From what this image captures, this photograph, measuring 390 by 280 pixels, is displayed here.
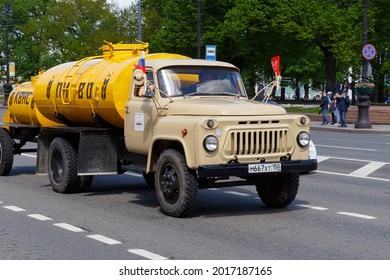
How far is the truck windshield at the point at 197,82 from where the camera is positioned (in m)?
11.8

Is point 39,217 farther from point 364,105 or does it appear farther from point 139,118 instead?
point 364,105

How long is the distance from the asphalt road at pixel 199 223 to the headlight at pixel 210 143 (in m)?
0.92

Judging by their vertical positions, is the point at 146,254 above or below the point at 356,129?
above

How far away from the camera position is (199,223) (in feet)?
34.3

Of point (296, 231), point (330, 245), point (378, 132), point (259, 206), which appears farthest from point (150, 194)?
point (378, 132)

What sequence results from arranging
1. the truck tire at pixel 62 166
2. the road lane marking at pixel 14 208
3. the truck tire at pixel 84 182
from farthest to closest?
the truck tire at pixel 84 182 → the truck tire at pixel 62 166 → the road lane marking at pixel 14 208

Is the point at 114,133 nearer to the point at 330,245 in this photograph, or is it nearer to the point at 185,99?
the point at 185,99

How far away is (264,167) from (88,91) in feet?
12.6

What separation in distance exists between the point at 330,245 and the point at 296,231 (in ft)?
3.16

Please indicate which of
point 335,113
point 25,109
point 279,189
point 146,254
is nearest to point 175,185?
point 279,189

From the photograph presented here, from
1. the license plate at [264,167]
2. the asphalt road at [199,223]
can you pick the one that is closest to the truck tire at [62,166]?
the asphalt road at [199,223]

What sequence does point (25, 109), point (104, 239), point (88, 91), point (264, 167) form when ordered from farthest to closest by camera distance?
1. point (25, 109)
2. point (88, 91)
3. point (264, 167)
4. point (104, 239)

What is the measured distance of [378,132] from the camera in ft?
110

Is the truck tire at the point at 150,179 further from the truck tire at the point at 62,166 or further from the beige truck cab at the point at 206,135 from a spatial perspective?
the beige truck cab at the point at 206,135
